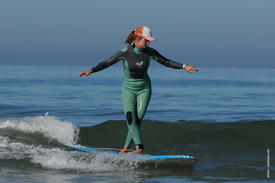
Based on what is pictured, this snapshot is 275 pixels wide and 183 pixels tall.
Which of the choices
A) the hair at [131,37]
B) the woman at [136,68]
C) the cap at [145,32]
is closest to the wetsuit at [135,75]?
the woman at [136,68]

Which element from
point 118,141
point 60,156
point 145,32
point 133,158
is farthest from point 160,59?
point 118,141

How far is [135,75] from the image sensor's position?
8305mm

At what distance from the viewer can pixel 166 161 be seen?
8.22 metres

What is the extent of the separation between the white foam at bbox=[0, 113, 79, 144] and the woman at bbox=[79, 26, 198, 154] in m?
3.69

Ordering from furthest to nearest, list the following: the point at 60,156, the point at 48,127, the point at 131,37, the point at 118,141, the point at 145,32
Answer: the point at 48,127, the point at 118,141, the point at 60,156, the point at 131,37, the point at 145,32

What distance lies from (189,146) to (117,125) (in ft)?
10.4

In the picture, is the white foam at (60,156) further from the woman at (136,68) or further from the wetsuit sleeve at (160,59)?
the wetsuit sleeve at (160,59)

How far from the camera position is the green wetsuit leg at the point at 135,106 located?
27.5ft

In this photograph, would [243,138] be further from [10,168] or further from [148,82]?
[10,168]

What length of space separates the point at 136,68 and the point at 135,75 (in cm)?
13

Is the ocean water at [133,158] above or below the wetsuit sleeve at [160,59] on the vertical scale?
below

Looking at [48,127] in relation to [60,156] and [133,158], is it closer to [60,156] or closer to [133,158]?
[60,156]

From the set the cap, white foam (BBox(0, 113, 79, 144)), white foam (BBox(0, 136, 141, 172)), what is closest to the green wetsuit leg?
white foam (BBox(0, 136, 141, 172))

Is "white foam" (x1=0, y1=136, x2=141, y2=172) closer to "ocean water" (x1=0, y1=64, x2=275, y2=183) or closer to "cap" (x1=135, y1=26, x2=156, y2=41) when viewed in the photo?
"ocean water" (x1=0, y1=64, x2=275, y2=183)
